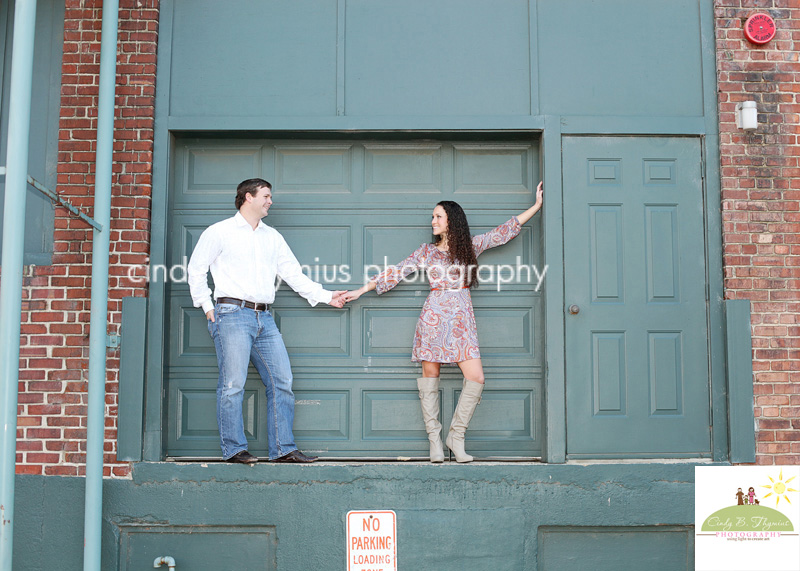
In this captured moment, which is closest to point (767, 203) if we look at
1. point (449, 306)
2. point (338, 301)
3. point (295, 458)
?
point (449, 306)

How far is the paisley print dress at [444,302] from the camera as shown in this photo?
5.47 meters

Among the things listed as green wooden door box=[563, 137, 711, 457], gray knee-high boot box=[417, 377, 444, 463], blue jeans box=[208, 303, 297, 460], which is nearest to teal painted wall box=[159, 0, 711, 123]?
green wooden door box=[563, 137, 711, 457]

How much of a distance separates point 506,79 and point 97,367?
376cm

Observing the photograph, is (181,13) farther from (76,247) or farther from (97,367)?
(97,367)

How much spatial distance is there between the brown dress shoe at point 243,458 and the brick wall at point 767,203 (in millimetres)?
3782

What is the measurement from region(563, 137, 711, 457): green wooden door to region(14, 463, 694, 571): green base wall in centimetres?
36

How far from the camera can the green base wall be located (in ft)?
17.1

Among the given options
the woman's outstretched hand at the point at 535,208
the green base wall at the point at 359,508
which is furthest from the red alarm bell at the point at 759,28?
the green base wall at the point at 359,508

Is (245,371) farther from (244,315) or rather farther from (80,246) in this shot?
(80,246)

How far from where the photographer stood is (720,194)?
5676 millimetres

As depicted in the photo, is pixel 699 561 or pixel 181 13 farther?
pixel 181 13

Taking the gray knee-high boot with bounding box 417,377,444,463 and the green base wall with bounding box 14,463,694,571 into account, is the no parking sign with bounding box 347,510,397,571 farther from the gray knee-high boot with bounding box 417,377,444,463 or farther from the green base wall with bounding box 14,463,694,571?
the gray knee-high boot with bounding box 417,377,444,463

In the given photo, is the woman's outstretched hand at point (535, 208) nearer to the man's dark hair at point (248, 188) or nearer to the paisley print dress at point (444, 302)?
the paisley print dress at point (444, 302)

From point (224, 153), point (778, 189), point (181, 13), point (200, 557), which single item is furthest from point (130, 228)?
point (778, 189)
